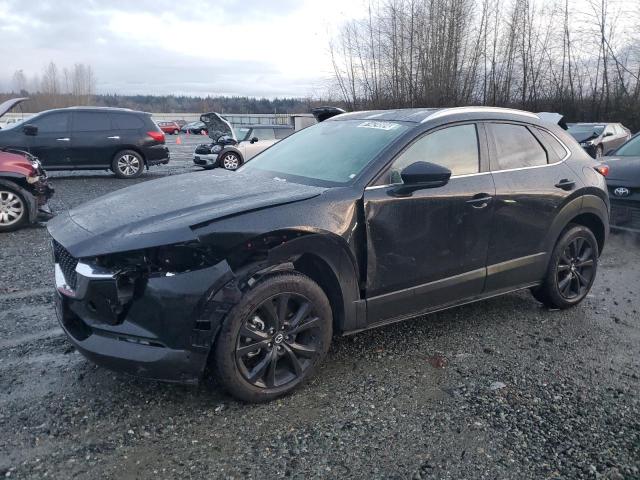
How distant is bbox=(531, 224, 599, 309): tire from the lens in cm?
461

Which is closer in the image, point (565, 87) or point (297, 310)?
A: point (297, 310)

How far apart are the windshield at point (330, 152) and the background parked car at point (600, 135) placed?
15159 millimetres

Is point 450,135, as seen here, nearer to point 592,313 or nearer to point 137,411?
point 592,313

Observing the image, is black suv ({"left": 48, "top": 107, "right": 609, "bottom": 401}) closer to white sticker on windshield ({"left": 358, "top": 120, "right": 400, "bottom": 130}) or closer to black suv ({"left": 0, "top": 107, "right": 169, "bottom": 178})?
white sticker on windshield ({"left": 358, "top": 120, "right": 400, "bottom": 130})

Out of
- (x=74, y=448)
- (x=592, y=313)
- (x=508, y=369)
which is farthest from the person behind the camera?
(x=592, y=313)

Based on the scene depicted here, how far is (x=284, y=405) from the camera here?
3170mm

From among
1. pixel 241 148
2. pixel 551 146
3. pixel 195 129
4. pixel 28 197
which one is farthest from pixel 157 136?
pixel 195 129

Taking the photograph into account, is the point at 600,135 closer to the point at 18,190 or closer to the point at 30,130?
the point at 30,130

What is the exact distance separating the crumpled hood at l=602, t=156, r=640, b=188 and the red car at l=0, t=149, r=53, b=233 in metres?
8.29

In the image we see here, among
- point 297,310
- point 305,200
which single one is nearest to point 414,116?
point 305,200

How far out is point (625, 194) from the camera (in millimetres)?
7094

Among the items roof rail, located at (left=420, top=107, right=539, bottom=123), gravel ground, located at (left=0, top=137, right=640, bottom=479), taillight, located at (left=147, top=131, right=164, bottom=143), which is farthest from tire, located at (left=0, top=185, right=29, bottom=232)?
taillight, located at (left=147, top=131, right=164, bottom=143)

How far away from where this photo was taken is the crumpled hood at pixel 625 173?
702 cm

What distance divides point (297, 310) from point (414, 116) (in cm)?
182
